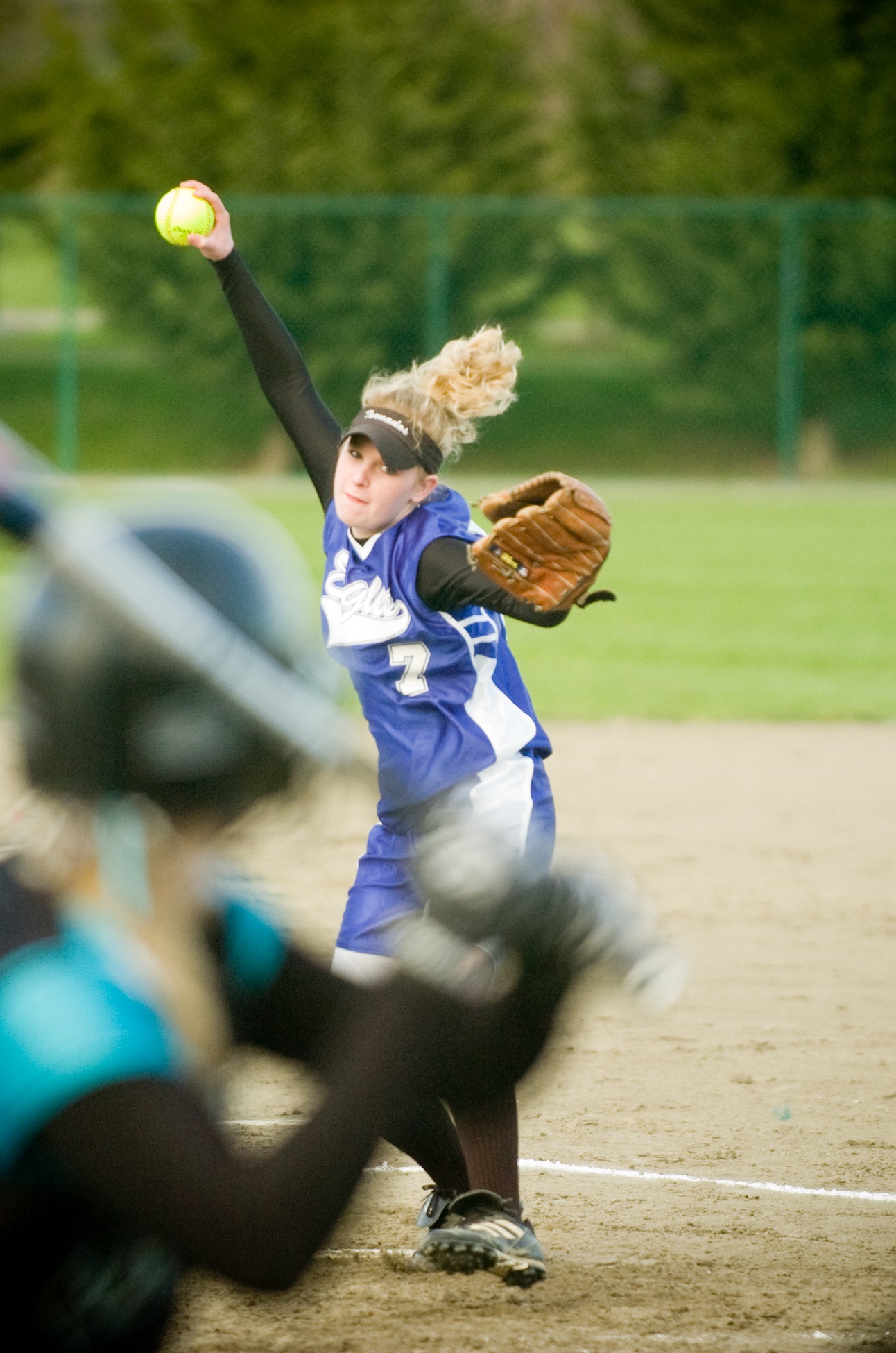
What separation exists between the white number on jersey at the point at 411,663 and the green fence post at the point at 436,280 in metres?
18.7

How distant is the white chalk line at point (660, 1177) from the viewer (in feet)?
→ 11.6

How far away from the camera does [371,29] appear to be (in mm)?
27547

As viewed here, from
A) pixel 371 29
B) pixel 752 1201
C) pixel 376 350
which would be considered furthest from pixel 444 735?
pixel 371 29

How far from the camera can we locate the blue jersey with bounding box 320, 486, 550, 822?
10.1ft

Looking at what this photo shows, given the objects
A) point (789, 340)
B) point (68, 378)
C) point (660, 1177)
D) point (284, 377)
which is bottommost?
point (660, 1177)

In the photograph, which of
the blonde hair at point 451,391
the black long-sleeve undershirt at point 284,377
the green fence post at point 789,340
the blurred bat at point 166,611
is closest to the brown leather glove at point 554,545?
the blonde hair at point 451,391

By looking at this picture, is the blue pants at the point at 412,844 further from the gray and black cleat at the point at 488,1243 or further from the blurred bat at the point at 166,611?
the blurred bat at the point at 166,611

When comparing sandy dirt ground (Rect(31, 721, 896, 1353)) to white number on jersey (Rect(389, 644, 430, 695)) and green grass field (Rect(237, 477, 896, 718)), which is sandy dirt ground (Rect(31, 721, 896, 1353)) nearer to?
white number on jersey (Rect(389, 644, 430, 695))

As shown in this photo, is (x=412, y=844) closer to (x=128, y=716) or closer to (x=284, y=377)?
(x=284, y=377)

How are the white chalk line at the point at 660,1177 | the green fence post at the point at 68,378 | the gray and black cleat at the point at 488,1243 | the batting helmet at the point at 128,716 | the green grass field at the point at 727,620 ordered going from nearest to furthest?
the batting helmet at the point at 128,716 → the gray and black cleat at the point at 488,1243 → the white chalk line at the point at 660,1177 → the green grass field at the point at 727,620 → the green fence post at the point at 68,378

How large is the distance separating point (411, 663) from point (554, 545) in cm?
50

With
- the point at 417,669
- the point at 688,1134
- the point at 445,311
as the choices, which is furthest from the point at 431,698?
the point at 445,311

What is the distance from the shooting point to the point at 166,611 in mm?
1602

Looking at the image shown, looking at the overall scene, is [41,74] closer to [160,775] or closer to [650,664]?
[650,664]
